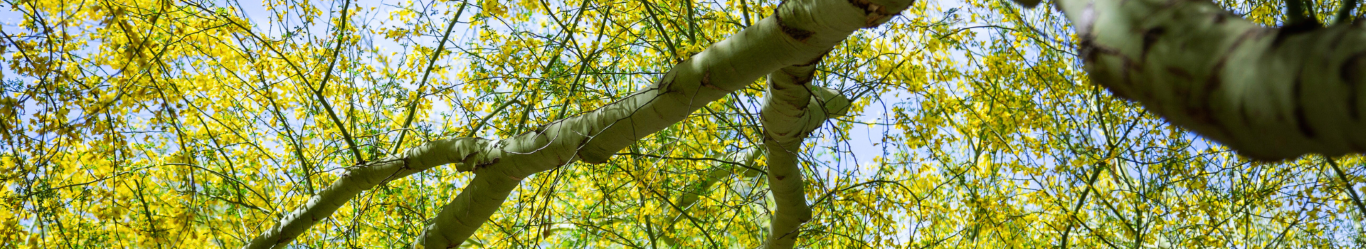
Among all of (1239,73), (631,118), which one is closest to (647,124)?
(631,118)

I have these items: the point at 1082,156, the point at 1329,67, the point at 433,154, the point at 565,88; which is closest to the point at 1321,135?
the point at 1329,67

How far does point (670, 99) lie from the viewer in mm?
1860

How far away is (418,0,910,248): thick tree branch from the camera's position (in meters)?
1.37

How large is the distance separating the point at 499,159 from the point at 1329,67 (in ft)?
7.05

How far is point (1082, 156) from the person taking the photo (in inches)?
162

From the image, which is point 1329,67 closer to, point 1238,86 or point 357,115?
point 1238,86

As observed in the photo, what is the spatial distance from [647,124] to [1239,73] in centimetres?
158

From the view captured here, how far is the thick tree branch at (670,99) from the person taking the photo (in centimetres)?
137

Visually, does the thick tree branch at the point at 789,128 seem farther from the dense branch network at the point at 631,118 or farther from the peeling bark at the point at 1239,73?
the peeling bark at the point at 1239,73

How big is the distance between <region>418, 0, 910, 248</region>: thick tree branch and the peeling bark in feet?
2.17

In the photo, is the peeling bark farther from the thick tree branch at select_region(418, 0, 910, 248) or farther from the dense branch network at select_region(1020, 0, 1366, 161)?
the thick tree branch at select_region(418, 0, 910, 248)

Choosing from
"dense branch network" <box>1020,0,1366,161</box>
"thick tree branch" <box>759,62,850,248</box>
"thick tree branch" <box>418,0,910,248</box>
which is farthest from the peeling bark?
"thick tree branch" <box>759,62,850,248</box>

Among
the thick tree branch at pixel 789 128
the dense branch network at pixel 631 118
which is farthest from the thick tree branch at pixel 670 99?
the thick tree branch at pixel 789 128

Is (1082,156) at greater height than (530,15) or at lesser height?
lesser
